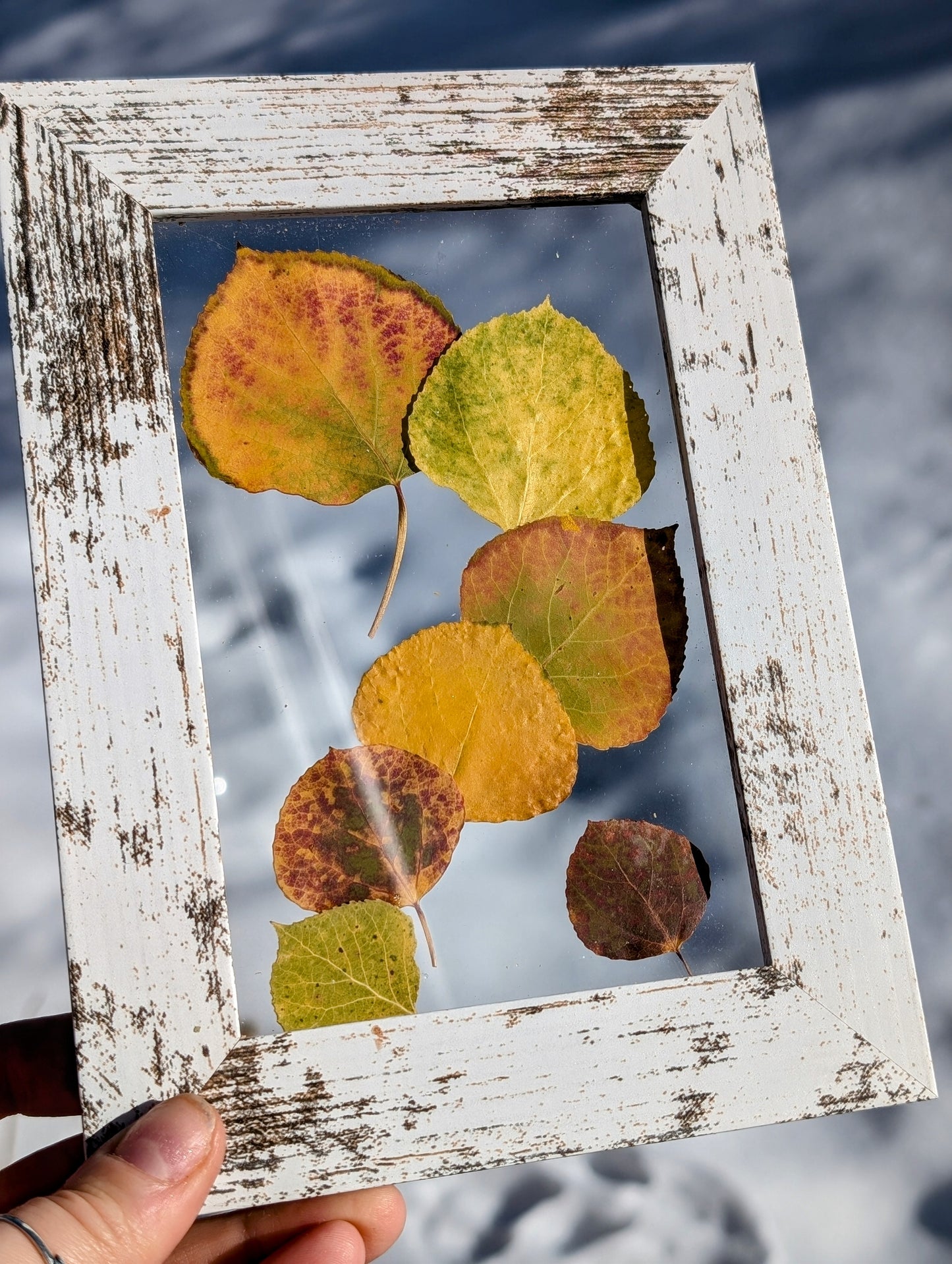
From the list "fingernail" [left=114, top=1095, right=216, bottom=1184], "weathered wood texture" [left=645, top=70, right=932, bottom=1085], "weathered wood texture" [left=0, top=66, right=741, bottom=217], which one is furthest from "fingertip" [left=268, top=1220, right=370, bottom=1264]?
"weathered wood texture" [left=0, top=66, right=741, bottom=217]

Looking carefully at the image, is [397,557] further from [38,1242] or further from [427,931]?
[38,1242]

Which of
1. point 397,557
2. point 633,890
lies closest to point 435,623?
point 397,557

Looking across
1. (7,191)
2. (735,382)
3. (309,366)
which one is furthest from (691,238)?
(7,191)

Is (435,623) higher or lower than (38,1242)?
higher

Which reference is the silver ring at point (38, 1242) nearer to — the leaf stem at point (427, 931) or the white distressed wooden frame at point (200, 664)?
the white distressed wooden frame at point (200, 664)

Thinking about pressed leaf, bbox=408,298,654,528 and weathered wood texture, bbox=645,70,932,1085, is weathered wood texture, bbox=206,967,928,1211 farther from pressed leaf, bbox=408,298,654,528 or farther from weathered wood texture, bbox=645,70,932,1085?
pressed leaf, bbox=408,298,654,528

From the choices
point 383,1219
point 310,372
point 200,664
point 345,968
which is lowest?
point 383,1219
